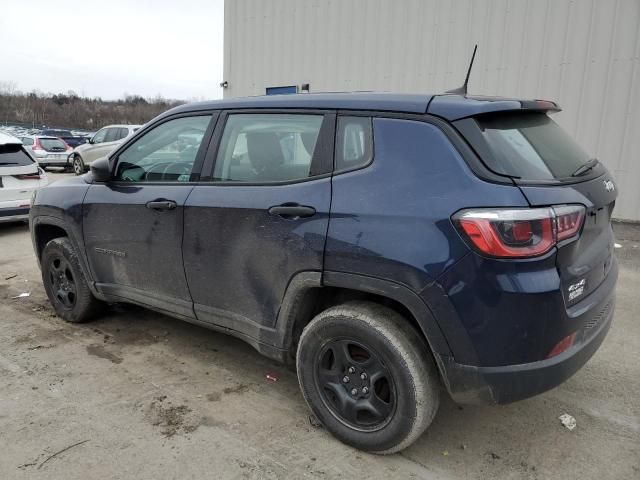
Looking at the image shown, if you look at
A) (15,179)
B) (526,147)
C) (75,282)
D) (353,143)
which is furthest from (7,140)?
(526,147)

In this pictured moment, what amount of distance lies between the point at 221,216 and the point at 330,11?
9.35m

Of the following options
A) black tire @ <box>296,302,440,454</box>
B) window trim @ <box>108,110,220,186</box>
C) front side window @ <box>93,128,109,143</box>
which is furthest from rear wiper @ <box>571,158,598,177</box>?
front side window @ <box>93,128,109,143</box>

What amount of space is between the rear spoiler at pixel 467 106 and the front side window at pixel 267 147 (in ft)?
2.07

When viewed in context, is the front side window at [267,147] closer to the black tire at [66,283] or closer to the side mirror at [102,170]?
the side mirror at [102,170]

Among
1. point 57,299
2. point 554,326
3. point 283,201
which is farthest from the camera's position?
point 57,299

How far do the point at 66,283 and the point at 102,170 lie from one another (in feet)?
3.92

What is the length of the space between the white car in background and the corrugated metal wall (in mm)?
5918

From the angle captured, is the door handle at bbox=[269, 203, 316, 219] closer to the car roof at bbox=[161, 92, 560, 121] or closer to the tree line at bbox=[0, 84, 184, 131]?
the car roof at bbox=[161, 92, 560, 121]

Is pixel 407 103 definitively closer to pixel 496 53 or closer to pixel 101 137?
pixel 496 53

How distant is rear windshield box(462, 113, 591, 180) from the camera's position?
229 centimetres

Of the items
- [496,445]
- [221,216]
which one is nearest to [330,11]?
[221,216]

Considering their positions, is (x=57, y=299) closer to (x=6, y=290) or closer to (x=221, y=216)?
(x=6, y=290)

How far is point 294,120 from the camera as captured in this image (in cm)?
289

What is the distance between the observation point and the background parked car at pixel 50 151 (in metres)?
18.9
